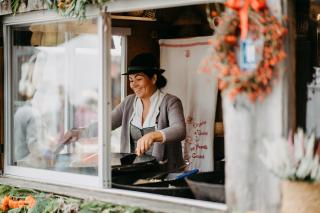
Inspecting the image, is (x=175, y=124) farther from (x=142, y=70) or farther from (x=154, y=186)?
(x=154, y=186)

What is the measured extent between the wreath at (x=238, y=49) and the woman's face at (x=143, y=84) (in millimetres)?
2241

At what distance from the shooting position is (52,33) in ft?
20.4

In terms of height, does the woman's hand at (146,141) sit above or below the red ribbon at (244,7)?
below

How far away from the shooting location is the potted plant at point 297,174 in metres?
3.99

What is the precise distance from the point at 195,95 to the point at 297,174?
3.41m

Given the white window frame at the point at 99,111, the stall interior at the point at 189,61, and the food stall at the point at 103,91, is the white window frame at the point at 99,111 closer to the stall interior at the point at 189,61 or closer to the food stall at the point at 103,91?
the food stall at the point at 103,91

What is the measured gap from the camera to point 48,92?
6.66 meters

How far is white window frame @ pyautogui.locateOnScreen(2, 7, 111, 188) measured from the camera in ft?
17.6

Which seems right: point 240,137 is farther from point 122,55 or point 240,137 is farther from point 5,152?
point 122,55

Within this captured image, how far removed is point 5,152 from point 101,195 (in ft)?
5.41

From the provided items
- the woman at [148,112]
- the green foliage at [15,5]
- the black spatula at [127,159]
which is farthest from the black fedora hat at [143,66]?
the green foliage at [15,5]

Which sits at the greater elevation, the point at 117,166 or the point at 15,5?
the point at 15,5

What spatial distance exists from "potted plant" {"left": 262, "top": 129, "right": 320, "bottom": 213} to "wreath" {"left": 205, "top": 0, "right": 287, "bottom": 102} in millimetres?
363

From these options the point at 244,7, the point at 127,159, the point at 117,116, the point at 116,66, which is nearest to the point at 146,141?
the point at 127,159
